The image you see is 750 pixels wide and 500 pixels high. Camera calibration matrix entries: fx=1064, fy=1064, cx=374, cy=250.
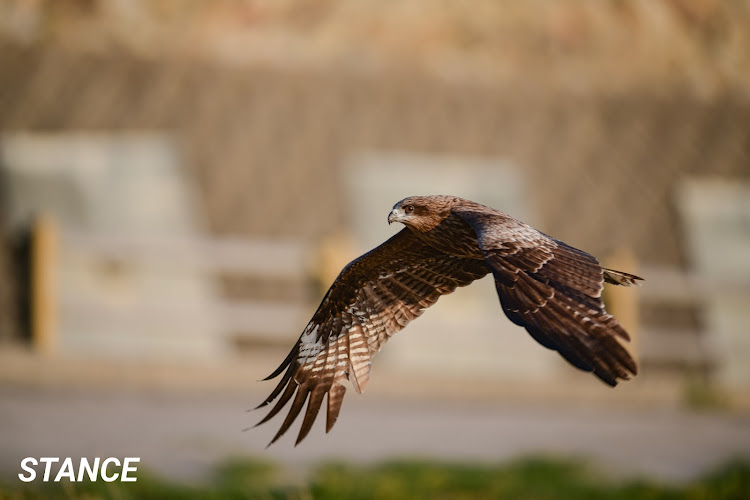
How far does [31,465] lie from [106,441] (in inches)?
36.7

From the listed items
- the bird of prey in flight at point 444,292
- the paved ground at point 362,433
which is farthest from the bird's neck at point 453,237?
the paved ground at point 362,433

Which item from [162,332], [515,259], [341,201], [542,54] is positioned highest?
[542,54]

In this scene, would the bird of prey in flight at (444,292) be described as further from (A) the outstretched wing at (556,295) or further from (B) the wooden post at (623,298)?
(B) the wooden post at (623,298)

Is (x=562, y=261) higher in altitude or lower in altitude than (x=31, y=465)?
lower

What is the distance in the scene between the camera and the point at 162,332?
11.1m

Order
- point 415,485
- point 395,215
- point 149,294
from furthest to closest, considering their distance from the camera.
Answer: point 149,294
point 415,485
point 395,215

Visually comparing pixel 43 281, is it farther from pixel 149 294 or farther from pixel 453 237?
pixel 453 237

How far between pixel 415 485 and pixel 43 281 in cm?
533

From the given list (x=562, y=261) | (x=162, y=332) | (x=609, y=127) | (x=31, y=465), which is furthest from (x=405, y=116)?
(x=562, y=261)

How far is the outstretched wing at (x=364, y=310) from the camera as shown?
4.33 metres

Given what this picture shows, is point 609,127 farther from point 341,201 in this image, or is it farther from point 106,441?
point 106,441

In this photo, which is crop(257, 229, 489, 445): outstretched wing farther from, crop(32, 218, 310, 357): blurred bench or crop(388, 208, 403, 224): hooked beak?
crop(32, 218, 310, 357): blurred bench

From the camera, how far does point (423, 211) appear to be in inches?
159

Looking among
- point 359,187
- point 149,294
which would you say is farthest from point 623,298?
point 149,294
